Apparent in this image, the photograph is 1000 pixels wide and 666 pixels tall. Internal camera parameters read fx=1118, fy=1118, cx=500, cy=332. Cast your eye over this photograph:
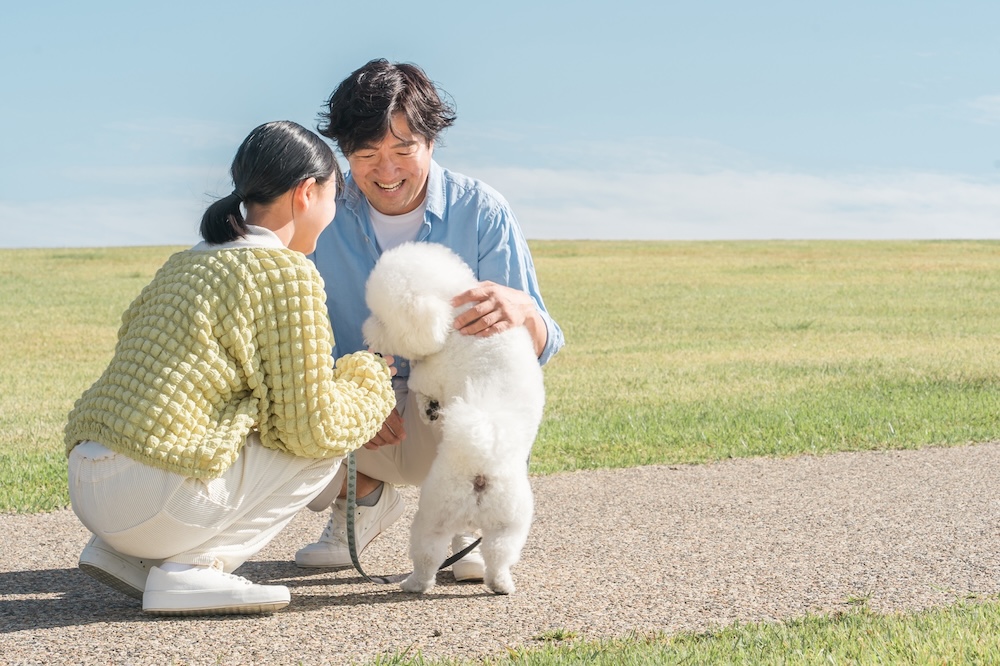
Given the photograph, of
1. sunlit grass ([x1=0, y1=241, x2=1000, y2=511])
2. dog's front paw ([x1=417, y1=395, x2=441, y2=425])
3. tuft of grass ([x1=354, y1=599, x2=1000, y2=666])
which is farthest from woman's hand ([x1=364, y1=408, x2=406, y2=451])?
sunlit grass ([x1=0, y1=241, x2=1000, y2=511])

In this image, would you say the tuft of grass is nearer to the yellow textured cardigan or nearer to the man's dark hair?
the yellow textured cardigan

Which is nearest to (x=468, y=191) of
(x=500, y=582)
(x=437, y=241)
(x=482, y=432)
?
(x=437, y=241)

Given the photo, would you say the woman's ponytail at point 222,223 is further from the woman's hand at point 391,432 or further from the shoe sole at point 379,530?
the shoe sole at point 379,530

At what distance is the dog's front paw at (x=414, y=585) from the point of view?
410 cm

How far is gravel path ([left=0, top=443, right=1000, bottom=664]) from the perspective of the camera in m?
3.55

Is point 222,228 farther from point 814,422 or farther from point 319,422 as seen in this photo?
Result: point 814,422

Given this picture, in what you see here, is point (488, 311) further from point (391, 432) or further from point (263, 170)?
point (263, 170)

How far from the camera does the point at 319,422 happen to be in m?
3.59

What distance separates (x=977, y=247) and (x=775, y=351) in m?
33.9

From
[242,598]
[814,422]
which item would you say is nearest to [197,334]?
[242,598]

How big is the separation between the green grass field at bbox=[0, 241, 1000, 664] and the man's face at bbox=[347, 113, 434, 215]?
77.9 inches

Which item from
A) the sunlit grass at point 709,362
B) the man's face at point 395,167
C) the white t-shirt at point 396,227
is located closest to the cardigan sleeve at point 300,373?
the man's face at point 395,167

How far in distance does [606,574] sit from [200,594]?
1.58 metres

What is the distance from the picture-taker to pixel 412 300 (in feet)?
13.1
